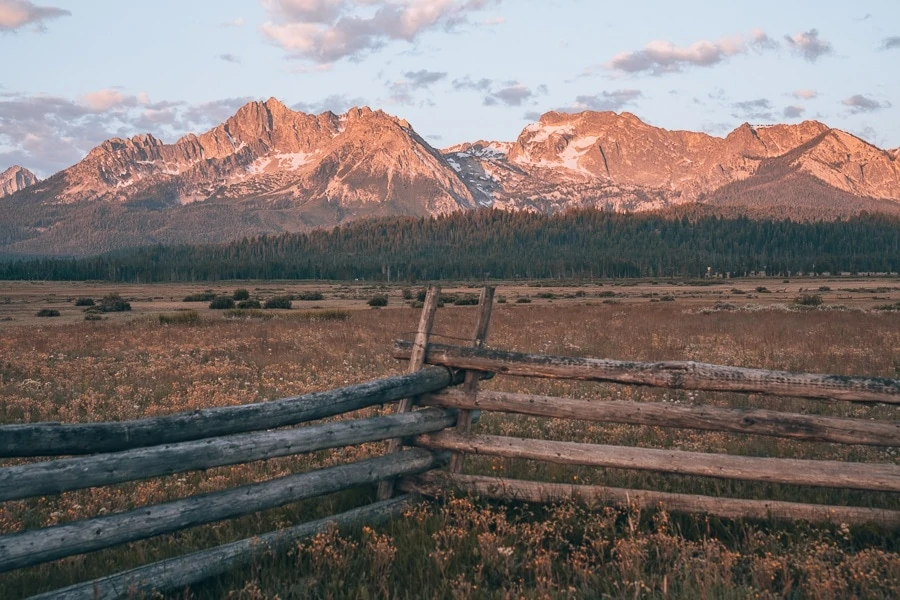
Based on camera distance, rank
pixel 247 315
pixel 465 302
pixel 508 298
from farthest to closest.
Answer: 1. pixel 508 298
2. pixel 465 302
3. pixel 247 315

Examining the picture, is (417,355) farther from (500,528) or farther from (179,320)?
(179,320)

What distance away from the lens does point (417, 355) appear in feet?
27.4

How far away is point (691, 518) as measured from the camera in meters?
7.14

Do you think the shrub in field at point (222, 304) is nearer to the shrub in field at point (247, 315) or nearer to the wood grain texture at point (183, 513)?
the shrub in field at point (247, 315)

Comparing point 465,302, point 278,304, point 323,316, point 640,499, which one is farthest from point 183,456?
point 465,302

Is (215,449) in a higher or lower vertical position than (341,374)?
higher

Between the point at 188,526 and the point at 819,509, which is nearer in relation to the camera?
the point at 188,526

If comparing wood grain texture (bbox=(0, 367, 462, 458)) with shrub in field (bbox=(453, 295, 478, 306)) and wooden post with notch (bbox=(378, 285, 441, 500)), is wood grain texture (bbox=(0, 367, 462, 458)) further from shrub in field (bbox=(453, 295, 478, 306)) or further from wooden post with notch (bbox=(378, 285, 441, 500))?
shrub in field (bbox=(453, 295, 478, 306))

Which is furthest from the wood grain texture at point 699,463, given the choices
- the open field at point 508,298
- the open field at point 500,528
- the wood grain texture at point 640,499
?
the open field at point 508,298

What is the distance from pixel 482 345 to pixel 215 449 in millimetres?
3627

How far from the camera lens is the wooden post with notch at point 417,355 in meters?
7.84

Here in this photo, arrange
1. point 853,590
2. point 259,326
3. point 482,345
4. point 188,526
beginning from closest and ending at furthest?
point 853,590 → point 188,526 → point 482,345 → point 259,326

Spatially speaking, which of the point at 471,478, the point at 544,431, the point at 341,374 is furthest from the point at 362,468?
the point at 341,374

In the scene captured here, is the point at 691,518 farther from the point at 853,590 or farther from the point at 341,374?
the point at 341,374
